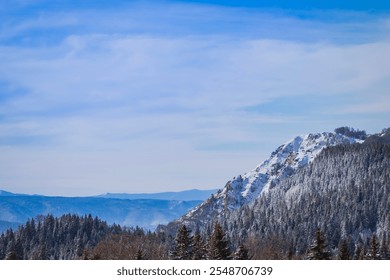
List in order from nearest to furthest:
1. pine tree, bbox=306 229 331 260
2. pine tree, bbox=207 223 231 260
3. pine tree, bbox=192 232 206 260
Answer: pine tree, bbox=306 229 331 260, pine tree, bbox=207 223 231 260, pine tree, bbox=192 232 206 260

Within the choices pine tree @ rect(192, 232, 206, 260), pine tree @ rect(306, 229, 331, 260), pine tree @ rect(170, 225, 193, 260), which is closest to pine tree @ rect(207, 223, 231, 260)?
pine tree @ rect(192, 232, 206, 260)

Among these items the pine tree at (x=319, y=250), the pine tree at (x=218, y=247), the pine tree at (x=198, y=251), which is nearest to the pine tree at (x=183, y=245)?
the pine tree at (x=198, y=251)

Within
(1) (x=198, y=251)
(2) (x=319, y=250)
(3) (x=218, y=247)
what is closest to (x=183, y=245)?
(1) (x=198, y=251)

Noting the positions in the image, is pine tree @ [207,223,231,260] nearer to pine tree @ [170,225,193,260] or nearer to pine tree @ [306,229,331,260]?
pine tree @ [170,225,193,260]

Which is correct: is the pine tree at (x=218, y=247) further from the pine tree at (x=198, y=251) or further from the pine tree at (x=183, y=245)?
the pine tree at (x=183, y=245)

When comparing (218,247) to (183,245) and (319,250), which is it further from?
(319,250)

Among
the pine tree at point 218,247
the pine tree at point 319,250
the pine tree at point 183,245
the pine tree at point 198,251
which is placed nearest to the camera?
the pine tree at point 319,250

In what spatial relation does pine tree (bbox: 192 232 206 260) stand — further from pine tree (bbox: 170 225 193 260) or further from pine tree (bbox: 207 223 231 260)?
pine tree (bbox: 207 223 231 260)

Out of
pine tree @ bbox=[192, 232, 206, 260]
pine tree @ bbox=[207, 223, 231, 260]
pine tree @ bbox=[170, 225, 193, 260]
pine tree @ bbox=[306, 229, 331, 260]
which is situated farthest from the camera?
pine tree @ bbox=[170, 225, 193, 260]

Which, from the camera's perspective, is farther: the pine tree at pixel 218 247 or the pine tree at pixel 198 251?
the pine tree at pixel 198 251

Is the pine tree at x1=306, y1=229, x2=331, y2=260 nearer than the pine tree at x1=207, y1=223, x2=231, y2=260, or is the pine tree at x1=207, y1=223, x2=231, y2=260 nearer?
the pine tree at x1=306, y1=229, x2=331, y2=260
